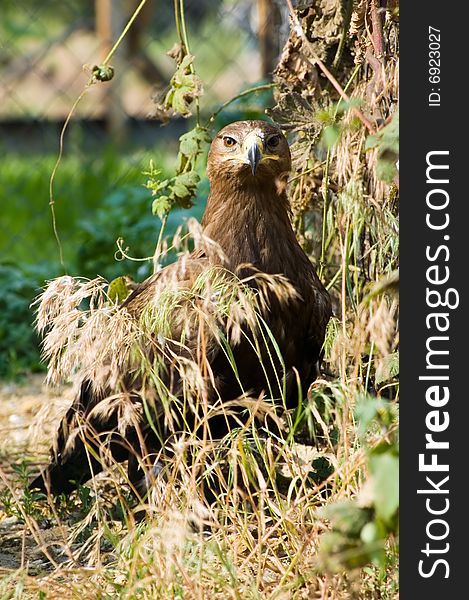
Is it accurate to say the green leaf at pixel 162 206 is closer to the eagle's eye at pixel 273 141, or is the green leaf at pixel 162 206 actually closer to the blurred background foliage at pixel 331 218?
the blurred background foliage at pixel 331 218

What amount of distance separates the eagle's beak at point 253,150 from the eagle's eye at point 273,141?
0.04 metres

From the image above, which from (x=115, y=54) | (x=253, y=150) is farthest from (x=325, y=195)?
(x=115, y=54)

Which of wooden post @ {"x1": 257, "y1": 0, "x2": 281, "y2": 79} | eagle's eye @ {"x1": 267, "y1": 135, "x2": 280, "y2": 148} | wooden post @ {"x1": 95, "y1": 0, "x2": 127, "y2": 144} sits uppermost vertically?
wooden post @ {"x1": 95, "y1": 0, "x2": 127, "y2": 144}

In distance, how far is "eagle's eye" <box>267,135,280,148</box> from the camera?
10.9ft

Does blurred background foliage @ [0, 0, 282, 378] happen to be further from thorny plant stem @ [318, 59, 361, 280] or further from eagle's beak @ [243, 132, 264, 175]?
thorny plant stem @ [318, 59, 361, 280]

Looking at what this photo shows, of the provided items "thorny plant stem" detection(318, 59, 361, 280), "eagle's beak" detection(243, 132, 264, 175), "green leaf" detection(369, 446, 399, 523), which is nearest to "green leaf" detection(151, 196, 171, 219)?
"eagle's beak" detection(243, 132, 264, 175)

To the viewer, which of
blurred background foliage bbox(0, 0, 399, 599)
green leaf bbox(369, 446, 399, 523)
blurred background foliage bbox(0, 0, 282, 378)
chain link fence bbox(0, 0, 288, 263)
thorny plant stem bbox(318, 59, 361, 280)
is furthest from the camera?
chain link fence bbox(0, 0, 288, 263)

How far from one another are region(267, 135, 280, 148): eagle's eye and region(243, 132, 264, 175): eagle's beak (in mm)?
42

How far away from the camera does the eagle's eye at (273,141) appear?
332 cm

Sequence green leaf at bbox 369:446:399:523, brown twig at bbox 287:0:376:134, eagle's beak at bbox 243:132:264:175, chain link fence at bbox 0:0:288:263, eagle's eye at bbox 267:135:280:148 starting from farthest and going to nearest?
1. chain link fence at bbox 0:0:288:263
2. eagle's eye at bbox 267:135:280:148
3. eagle's beak at bbox 243:132:264:175
4. brown twig at bbox 287:0:376:134
5. green leaf at bbox 369:446:399:523

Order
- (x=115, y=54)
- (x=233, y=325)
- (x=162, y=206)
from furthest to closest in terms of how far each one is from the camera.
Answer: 1. (x=115, y=54)
2. (x=162, y=206)
3. (x=233, y=325)

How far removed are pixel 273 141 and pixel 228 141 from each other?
0.51 ft

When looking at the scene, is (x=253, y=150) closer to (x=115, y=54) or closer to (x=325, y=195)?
(x=325, y=195)

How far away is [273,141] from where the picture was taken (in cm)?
334
